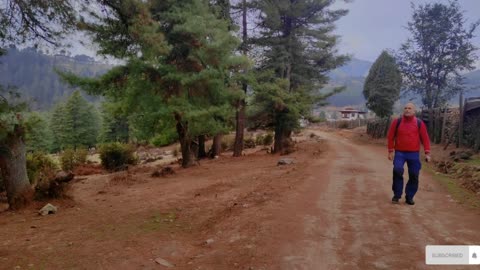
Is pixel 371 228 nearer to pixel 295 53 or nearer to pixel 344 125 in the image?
pixel 295 53

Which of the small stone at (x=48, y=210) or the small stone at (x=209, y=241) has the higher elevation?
the small stone at (x=209, y=241)

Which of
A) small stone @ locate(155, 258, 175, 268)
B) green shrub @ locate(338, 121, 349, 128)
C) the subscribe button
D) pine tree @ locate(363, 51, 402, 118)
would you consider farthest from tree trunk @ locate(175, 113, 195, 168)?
green shrub @ locate(338, 121, 349, 128)

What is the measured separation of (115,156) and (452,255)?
21.1 m

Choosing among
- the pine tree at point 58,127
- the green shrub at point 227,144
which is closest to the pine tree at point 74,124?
the pine tree at point 58,127

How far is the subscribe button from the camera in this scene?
444cm

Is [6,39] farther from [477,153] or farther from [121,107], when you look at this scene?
[477,153]

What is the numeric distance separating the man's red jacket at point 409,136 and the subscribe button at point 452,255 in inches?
114

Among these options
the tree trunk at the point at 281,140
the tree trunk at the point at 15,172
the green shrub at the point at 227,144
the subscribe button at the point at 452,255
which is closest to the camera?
the subscribe button at the point at 452,255

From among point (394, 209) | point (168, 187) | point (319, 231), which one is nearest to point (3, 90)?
point (168, 187)

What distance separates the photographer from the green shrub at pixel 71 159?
22.2 meters

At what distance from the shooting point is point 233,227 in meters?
6.18

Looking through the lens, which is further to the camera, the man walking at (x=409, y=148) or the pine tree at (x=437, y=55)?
the pine tree at (x=437, y=55)

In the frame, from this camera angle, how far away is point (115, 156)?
76.0ft

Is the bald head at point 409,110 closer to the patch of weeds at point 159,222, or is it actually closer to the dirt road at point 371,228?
the dirt road at point 371,228
